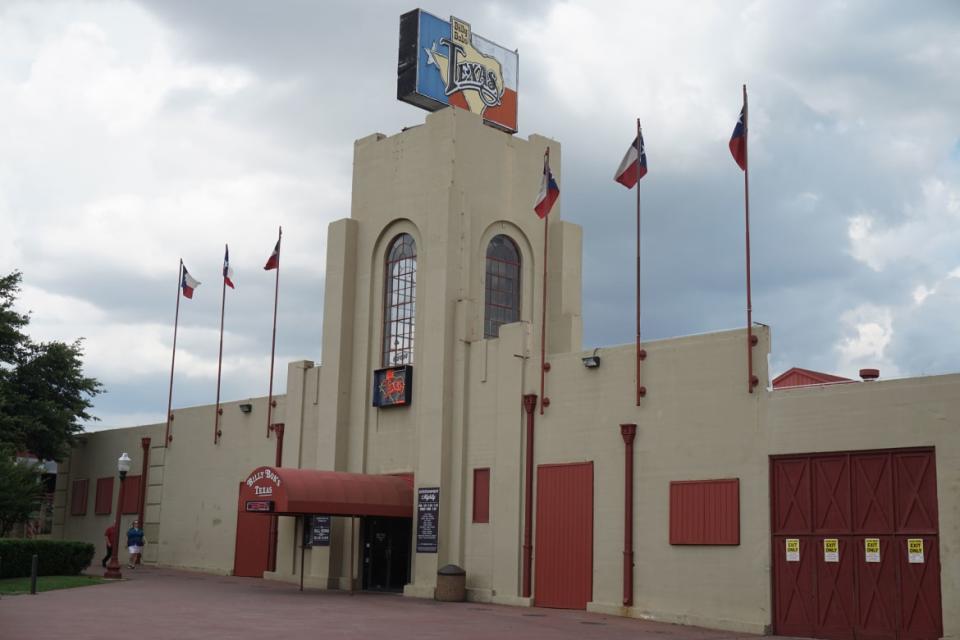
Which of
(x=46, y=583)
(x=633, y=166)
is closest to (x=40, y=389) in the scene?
(x=46, y=583)

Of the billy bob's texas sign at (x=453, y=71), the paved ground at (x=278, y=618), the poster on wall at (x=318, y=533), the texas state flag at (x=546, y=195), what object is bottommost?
the paved ground at (x=278, y=618)

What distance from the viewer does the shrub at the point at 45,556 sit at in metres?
31.9

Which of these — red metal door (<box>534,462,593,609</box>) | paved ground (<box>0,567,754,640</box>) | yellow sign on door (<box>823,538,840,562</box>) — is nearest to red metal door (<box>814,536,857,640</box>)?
yellow sign on door (<box>823,538,840,562</box>)

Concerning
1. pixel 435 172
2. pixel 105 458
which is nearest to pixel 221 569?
pixel 105 458

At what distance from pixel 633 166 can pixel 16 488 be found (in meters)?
23.0

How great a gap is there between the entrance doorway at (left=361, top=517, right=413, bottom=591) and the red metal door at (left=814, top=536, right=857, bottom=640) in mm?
12916

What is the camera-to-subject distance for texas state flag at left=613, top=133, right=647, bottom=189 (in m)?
27.7

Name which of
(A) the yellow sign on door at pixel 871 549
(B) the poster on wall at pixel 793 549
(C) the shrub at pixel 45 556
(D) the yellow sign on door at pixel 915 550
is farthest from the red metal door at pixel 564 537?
(C) the shrub at pixel 45 556

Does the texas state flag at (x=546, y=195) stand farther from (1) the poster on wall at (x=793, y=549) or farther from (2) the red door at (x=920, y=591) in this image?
(2) the red door at (x=920, y=591)

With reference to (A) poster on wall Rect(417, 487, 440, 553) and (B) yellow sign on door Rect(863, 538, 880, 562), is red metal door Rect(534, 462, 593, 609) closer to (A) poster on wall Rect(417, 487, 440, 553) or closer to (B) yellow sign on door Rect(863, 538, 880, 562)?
(A) poster on wall Rect(417, 487, 440, 553)

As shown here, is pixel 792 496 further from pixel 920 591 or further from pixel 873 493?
pixel 920 591

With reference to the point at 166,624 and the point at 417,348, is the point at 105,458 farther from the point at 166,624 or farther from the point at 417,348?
the point at 166,624

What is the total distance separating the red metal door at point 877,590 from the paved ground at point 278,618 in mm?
2483

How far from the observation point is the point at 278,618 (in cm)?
2273
